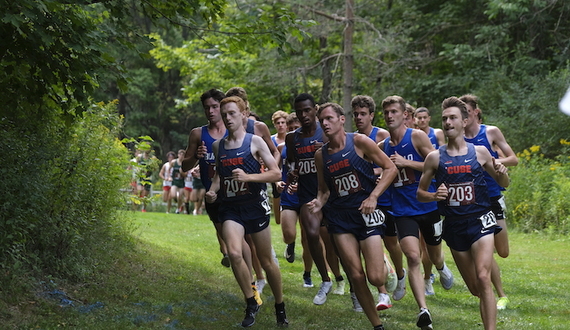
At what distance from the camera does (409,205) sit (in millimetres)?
8086

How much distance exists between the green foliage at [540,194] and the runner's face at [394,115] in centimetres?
998

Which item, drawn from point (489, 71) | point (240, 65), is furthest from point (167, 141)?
A: point (489, 71)

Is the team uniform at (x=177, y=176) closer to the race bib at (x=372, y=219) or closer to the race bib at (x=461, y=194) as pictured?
the race bib at (x=372, y=219)

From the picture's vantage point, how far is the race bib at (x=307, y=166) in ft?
29.7

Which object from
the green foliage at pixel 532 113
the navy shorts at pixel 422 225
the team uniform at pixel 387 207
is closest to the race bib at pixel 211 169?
the team uniform at pixel 387 207

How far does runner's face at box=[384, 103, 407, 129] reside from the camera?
320 inches

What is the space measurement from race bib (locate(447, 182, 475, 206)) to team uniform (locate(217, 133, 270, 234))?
190 centimetres

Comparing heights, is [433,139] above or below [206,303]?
above

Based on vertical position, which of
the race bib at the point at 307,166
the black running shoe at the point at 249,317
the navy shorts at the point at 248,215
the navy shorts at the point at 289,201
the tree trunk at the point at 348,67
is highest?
the tree trunk at the point at 348,67

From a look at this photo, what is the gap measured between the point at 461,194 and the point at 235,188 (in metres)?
2.23

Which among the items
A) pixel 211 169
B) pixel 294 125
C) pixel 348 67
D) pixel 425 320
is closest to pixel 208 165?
pixel 211 169

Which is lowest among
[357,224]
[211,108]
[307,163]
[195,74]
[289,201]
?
[357,224]

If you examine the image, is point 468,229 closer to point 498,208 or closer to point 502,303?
point 498,208

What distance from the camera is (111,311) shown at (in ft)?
25.3
